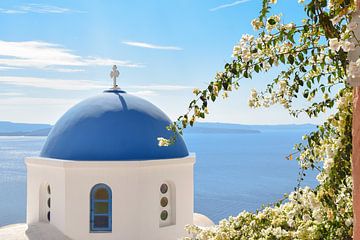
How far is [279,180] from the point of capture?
79750 millimetres

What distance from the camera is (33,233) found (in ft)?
32.1

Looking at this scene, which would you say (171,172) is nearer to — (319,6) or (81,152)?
(81,152)

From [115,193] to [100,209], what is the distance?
0.46 m

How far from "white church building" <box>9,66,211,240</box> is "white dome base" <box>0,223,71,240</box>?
0.39 feet

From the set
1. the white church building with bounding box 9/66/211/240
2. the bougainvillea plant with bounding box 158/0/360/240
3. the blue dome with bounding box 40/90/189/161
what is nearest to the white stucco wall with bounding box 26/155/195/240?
the white church building with bounding box 9/66/211/240

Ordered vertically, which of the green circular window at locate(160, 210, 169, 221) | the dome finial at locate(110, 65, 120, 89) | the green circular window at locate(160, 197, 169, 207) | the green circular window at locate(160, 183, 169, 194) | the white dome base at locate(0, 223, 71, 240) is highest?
the dome finial at locate(110, 65, 120, 89)

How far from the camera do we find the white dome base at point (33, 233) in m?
9.60

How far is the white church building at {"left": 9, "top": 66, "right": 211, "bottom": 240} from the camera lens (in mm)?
9625

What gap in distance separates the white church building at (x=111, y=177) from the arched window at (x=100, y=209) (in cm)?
2

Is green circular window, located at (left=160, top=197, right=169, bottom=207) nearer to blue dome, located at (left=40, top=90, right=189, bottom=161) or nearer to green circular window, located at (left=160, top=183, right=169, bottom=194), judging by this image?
green circular window, located at (left=160, top=183, right=169, bottom=194)

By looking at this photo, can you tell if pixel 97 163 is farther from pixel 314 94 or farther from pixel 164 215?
pixel 314 94

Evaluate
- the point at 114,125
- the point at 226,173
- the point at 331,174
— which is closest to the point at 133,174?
the point at 114,125

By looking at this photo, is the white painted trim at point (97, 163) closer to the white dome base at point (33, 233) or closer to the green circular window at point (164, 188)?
the green circular window at point (164, 188)

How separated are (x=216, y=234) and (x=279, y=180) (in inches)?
3011
